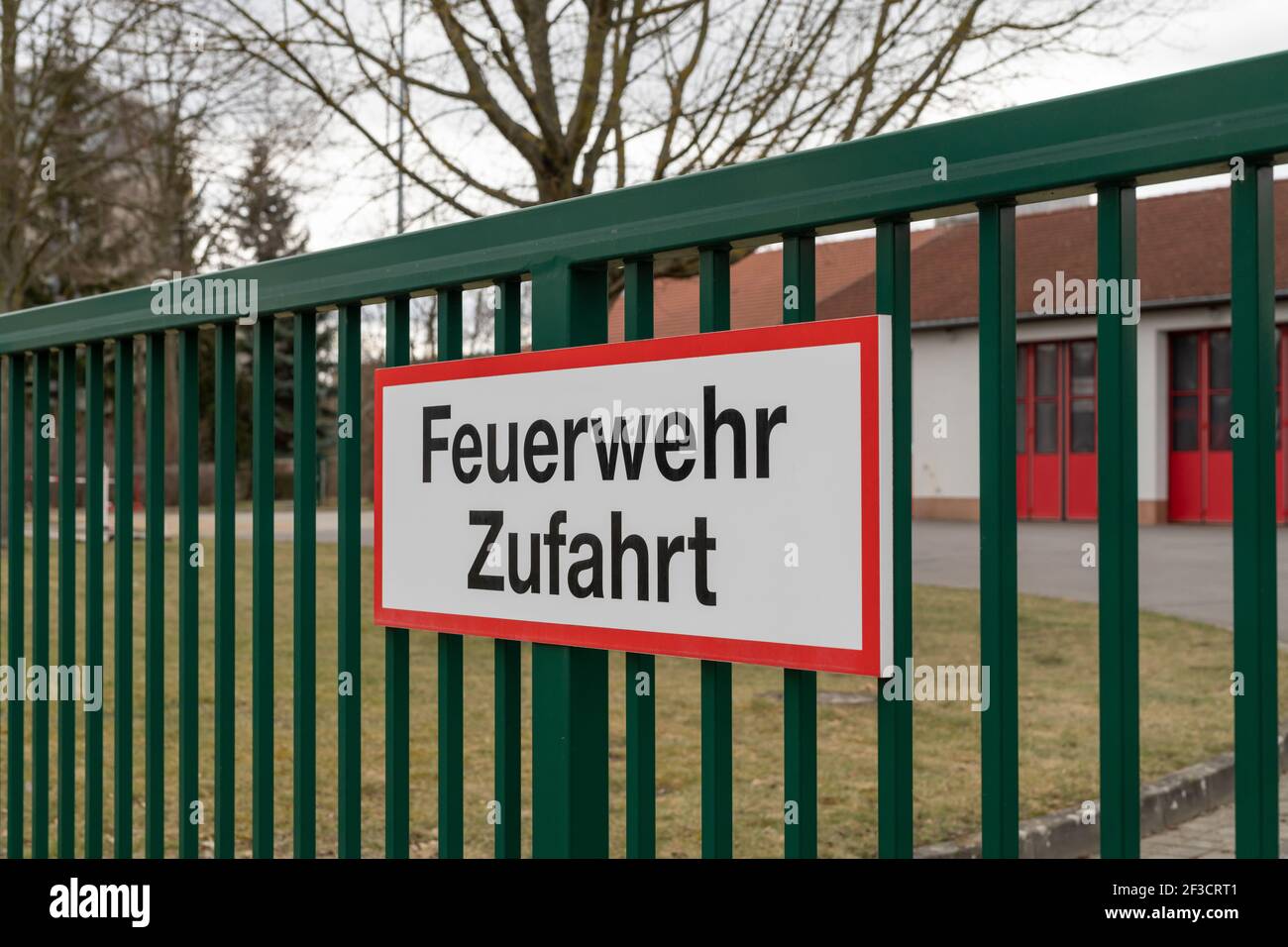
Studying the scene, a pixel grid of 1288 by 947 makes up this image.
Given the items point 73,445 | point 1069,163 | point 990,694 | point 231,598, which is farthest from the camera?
point 73,445

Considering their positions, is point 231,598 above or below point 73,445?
below

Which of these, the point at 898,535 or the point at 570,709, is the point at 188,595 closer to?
the point at 570,709

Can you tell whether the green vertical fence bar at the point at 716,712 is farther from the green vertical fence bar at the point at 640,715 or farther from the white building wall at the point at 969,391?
the white building wall at the point at 969,391

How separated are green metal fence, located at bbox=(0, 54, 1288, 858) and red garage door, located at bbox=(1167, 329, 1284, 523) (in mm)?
25219

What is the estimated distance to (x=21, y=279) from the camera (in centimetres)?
1673

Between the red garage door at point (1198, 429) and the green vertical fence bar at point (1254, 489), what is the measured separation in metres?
25.8

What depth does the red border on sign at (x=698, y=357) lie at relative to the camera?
1602mm

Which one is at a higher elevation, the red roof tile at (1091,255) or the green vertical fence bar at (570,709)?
the red roof tile at (1091,255)

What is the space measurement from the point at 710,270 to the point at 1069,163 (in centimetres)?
54

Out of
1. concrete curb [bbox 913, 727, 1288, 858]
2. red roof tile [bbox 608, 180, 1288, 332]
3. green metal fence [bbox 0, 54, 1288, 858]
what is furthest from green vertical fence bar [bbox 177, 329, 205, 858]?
red roof tile [bbox 608, 180, 1288, 332]

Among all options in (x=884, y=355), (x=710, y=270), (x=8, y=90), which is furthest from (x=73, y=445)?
(x=8, y=90)

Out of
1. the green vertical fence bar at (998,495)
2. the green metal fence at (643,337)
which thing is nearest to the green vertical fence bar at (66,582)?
the green metal fence at (643,337)

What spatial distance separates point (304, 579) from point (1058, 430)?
26.0 metres
